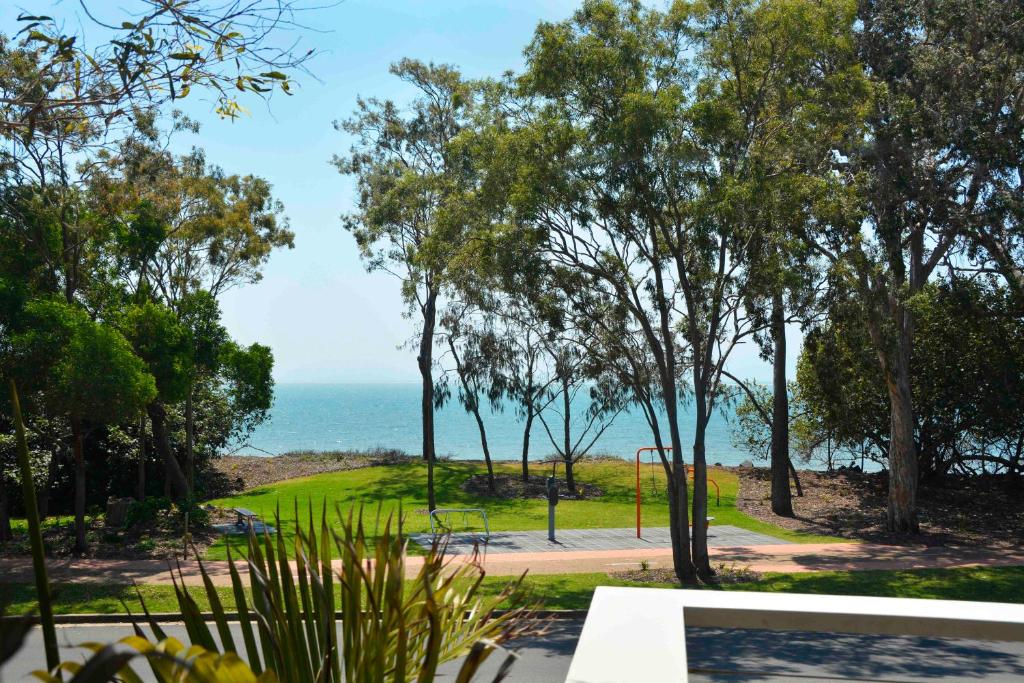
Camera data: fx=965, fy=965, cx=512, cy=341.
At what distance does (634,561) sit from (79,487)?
10.1 metres

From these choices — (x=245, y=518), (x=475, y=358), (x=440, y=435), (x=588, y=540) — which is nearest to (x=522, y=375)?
(x=475, y=358)

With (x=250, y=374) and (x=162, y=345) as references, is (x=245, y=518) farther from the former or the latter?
(x=250, y=374)

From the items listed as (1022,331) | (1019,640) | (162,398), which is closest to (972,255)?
(1022,331)

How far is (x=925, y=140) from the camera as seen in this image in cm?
1798

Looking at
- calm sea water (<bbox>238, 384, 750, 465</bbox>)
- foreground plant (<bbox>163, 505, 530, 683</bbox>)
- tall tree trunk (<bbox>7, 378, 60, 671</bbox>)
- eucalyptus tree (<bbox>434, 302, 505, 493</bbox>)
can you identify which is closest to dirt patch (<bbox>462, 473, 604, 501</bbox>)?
eucalyptus tree (<bbox>434, 302, 505, 493</bbox>)

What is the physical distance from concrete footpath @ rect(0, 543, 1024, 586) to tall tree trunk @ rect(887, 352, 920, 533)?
1.51 meters

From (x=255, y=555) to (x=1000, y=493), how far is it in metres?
27.0

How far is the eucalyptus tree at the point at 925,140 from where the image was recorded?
17.0 meters

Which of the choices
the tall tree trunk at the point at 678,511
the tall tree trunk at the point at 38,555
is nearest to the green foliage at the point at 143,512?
the tall tree trunk at the point at 678,511

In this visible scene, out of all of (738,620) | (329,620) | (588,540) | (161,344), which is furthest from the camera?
(588,540)

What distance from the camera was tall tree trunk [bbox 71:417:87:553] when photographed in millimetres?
17062

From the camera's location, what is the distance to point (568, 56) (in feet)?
49.1

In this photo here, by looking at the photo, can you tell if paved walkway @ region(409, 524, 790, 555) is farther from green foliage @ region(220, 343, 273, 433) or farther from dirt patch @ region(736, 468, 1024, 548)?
green foliage @ region(220, 343, 273, 433)

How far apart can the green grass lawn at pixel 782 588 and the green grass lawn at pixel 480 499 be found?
4153 mm
